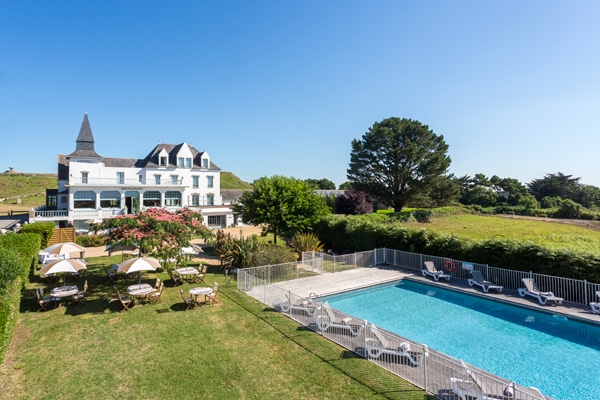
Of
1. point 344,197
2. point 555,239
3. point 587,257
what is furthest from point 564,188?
point 587,257

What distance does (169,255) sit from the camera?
516 inches

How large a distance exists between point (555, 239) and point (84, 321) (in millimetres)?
29981

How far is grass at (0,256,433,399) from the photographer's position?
6980 millimetres

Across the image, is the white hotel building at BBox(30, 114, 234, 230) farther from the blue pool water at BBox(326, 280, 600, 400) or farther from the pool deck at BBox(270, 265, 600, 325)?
the blue pool water at BBox(326, 280, 600, 400)

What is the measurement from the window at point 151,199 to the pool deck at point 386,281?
30.6 meters

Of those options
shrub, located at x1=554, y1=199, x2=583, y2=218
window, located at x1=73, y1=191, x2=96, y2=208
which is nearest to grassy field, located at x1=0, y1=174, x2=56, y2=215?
window, located at x1=73, y1=191, x2=96, y2=208

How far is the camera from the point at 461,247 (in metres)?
17.6

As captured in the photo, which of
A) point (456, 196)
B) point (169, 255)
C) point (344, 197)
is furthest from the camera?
point (344, 197)

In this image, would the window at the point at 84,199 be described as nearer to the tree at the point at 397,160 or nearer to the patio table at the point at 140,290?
the patio table at the point at 140,290

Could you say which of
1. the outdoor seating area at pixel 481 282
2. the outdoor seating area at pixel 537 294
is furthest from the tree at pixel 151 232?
the outdoor seating area at pixel 537 294

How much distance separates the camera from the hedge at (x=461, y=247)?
13.6 meters

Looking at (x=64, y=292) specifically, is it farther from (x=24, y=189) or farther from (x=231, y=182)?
(x=24, y=189)

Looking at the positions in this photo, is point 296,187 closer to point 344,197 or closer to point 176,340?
point 176,340

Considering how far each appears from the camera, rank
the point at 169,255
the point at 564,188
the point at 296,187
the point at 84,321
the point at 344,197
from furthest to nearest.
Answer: the point at 564,188 → the point at 344,197 → the point at 296,187 → the point at 169,255 → the point at 84,321
